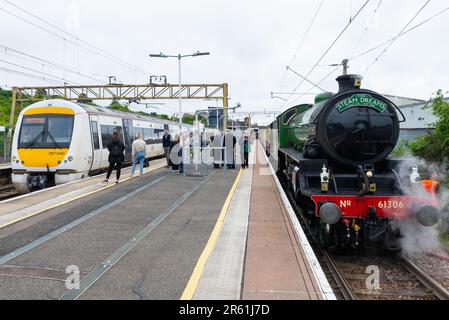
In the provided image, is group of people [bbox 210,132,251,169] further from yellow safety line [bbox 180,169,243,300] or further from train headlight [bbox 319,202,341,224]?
train headlight [bbox 319,202,341,224]

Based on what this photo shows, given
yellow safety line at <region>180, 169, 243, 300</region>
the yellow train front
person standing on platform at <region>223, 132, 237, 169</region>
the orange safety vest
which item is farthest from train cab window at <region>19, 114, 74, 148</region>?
the orange safety vest

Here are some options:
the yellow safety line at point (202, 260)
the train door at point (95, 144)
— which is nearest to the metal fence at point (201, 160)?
the train door at point (95, 144)

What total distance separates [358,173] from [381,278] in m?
1.75

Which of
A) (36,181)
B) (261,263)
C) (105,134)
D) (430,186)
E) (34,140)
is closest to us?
(261,263)

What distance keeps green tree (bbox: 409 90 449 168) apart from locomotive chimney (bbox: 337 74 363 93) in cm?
447

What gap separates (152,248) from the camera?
A: 19.6ft

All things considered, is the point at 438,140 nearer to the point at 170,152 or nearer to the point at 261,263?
the point at 261,263

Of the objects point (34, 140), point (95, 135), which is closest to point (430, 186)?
point (95, 135)

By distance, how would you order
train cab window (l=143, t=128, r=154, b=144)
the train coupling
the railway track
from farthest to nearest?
train cab window (l=143, t=128, r=154, b=144), the train coupling, the railway track

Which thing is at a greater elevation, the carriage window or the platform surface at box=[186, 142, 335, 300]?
the carriage window

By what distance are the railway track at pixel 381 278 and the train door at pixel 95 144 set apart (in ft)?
30.4

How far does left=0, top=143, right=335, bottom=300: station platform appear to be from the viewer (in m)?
4.45

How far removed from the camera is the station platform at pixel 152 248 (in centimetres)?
445

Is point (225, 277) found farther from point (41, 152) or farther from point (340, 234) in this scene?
point (41, 152)
